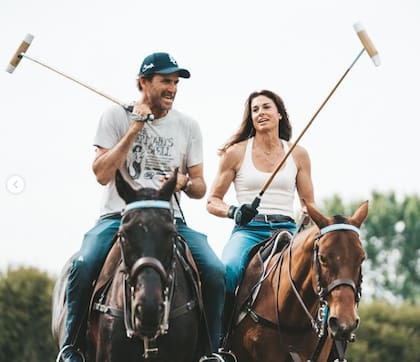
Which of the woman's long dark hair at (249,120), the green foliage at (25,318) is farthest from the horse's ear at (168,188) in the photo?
the green foliage at (25,318)

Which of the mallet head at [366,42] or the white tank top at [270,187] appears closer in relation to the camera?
the mallet head at [366,42]

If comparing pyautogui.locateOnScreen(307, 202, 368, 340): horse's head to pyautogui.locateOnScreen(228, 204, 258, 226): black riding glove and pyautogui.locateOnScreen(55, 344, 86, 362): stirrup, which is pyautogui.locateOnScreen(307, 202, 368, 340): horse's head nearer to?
pyautogui.locateOnScreen(228, 204, 258, 226): black riding glove

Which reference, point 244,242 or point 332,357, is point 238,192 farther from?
point 332,357

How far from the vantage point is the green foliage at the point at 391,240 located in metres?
76.1

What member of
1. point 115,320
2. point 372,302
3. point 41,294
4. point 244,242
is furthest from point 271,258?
point 372,302

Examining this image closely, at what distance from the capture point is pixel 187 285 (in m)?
9.93

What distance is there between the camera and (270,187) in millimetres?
12516

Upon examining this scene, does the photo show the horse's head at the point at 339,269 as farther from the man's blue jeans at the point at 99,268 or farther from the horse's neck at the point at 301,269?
the man's blue jeans at the point at 99,268

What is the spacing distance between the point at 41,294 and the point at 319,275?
17.7 metres

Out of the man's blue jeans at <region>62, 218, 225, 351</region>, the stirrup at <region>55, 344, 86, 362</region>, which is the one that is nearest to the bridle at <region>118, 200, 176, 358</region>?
the man's blue jeans at <region>62, 218, 225, 351</region>

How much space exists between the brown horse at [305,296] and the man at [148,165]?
0.98 m

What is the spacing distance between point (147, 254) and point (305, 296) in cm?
264

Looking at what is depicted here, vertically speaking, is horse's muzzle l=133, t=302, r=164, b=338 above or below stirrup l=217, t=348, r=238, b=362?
above

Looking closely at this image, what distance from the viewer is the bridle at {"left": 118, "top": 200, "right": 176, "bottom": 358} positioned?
8.68 m
